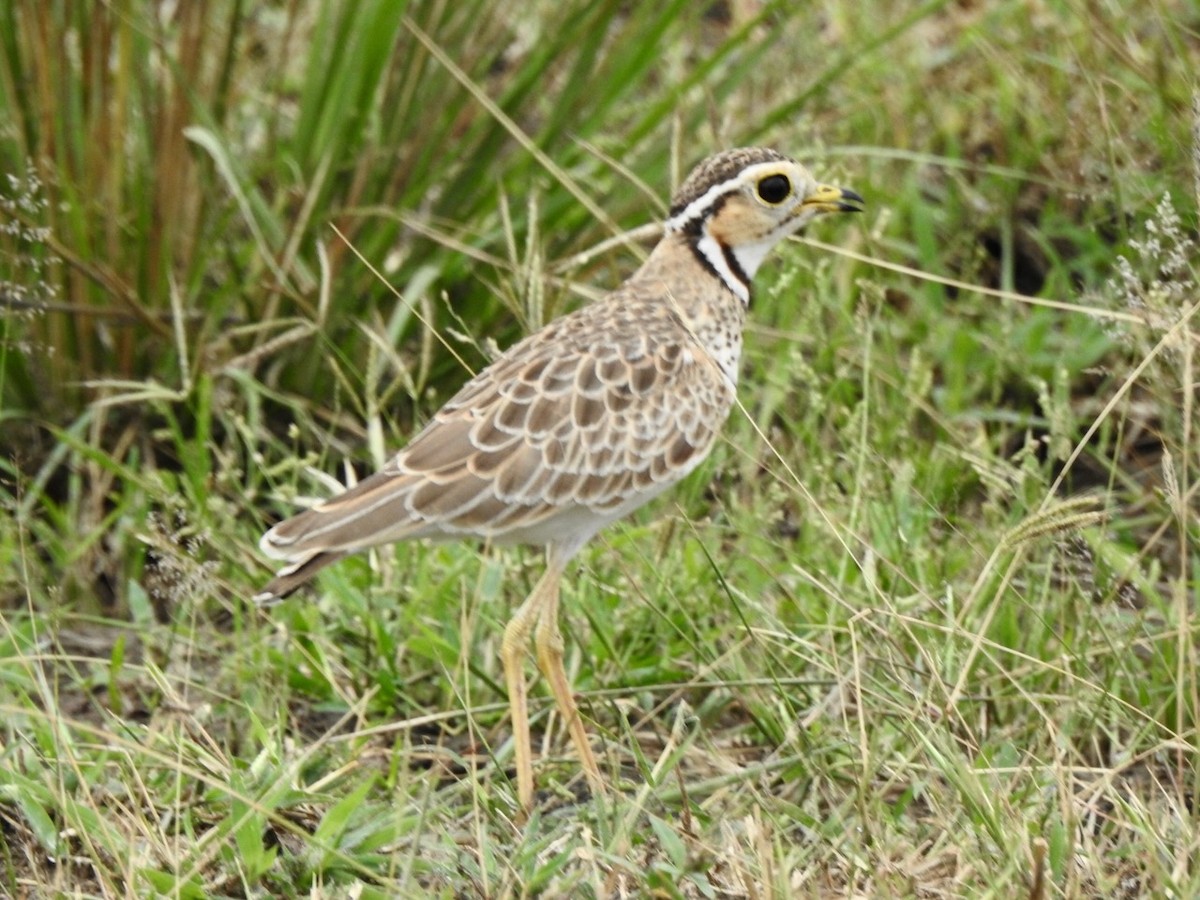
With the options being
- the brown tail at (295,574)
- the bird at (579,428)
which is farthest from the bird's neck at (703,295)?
the brown tail at (295,574)

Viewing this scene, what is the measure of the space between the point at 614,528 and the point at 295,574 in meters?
1.19

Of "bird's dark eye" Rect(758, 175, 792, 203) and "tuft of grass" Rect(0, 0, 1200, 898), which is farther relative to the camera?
"bird's dark eye" Rect(758, 175, 792, 203)

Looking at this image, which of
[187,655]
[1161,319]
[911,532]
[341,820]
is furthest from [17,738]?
[1161,319]

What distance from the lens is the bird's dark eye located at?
13.6 ft

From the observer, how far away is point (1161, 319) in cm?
376

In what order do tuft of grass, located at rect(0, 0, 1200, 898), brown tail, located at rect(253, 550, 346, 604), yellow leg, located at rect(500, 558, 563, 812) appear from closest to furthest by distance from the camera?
tuft of grass, located at rect(0, 0, 1200, 898)
brown tail, located at rect(253, 550, 346, 604)
yellow leg, located at rect(500, 558, 563, 812)

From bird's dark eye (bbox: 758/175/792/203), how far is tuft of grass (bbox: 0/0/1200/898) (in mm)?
172

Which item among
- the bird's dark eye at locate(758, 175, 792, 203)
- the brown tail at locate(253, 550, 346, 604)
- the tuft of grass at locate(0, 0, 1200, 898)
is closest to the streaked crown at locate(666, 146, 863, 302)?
the bird's dark eye at locate(758, 175, 792, 203)

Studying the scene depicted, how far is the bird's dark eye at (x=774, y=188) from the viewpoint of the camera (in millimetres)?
4152

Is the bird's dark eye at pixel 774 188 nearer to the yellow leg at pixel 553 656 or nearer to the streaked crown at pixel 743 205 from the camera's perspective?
the streaked crown at pixel 743 205

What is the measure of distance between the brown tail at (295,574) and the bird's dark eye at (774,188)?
123 cm

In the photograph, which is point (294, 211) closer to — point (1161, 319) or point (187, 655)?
point (187, 655)

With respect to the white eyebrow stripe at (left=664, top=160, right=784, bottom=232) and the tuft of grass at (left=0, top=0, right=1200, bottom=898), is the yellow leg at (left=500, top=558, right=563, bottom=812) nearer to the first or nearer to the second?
the tuft of grass at (left=0, top=0, right=1200, bottom=898)

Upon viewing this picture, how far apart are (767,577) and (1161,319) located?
45.9 inches
